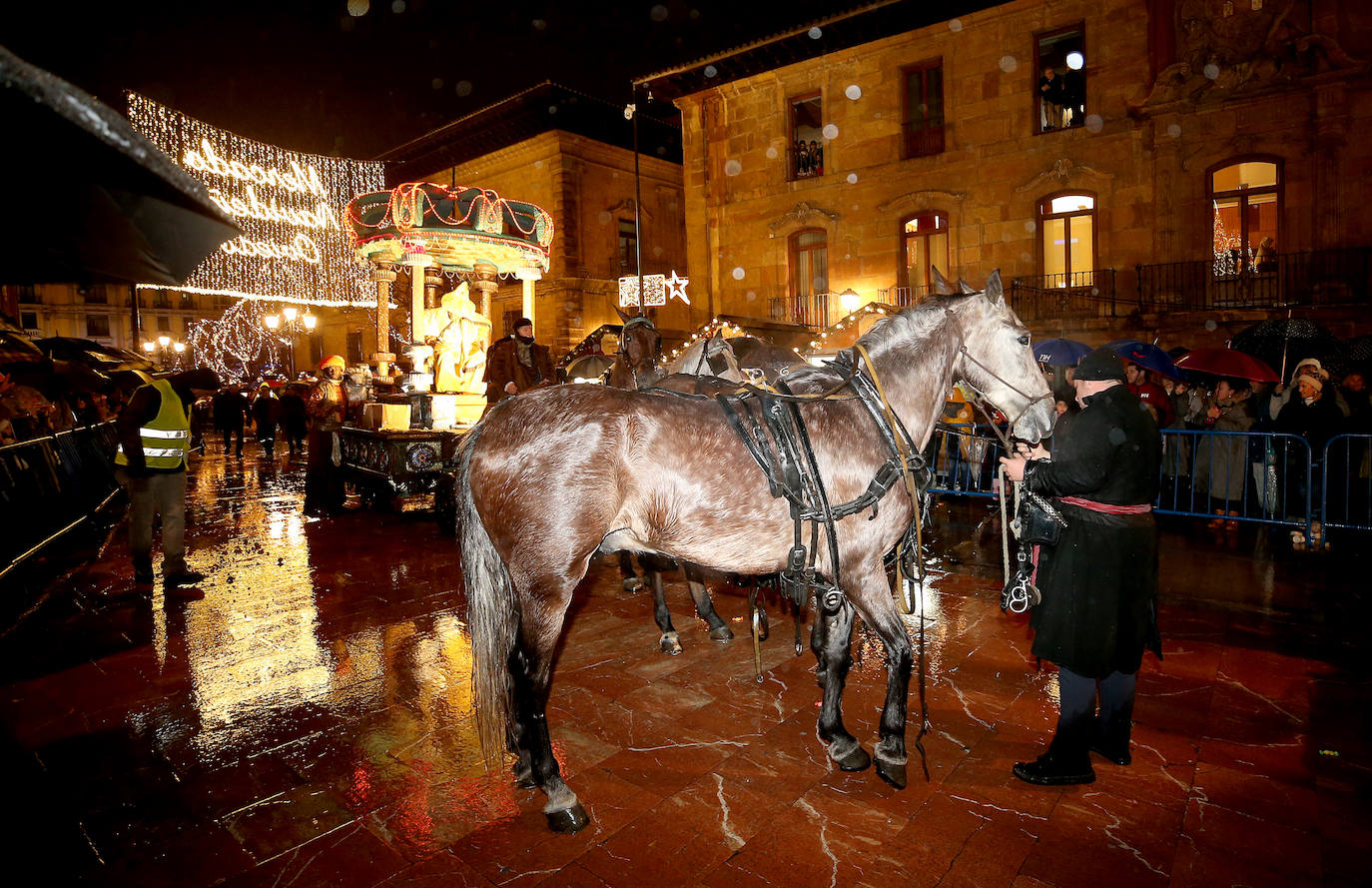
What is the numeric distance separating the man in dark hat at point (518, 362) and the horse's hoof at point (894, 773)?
590 cm

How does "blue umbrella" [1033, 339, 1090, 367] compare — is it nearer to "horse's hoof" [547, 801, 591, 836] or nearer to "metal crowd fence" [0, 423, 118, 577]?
"horse's hoof" [547, 801, 591, 836]

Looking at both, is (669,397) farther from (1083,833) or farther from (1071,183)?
(1071,183)

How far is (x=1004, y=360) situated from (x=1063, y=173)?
624 inches

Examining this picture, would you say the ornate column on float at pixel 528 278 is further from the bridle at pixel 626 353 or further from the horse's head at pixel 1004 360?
the horse's head at pixel 1004 360

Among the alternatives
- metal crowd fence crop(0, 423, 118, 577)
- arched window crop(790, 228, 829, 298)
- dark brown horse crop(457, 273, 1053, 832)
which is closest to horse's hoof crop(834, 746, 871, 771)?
dark brown horse crop(457, 273, 1053, 832)

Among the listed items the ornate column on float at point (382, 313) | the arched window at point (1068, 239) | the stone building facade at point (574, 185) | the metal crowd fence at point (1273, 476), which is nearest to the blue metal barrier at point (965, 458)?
the metal crowd fence at point (1273, 476)

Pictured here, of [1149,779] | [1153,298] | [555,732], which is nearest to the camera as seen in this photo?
[1149,779]

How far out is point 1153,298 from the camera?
49.2 ft

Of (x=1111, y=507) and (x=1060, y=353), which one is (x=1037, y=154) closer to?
(x=1060, y=353)

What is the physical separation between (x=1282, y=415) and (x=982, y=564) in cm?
417

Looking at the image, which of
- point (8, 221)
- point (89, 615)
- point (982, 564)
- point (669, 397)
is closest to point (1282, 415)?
point (982, 564)

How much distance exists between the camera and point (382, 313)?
464 inches

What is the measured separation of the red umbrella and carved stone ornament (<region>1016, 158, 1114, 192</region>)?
29.7 feet

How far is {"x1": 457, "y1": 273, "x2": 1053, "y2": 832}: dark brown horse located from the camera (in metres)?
2.86
